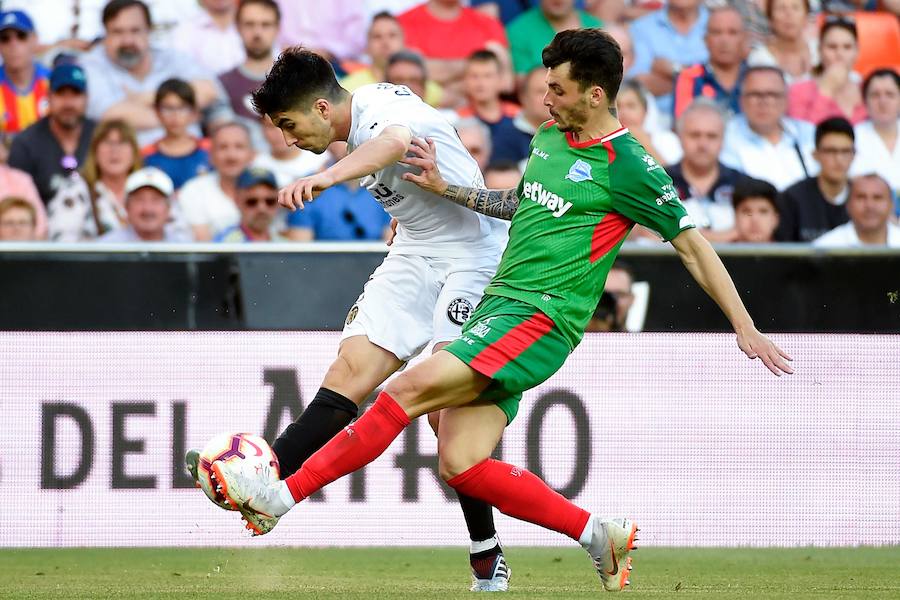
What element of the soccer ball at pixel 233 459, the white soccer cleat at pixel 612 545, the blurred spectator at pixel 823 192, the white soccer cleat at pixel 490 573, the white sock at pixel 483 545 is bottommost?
the white soccer cleat at pixel 490 573

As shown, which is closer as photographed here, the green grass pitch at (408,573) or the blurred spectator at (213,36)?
the green grass pitch at (408,573)

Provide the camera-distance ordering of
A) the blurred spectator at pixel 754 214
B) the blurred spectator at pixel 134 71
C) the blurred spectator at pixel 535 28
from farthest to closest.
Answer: the blurred spectator at pixel 535 28
the blurred spectator at pixel 134 71
the blurred spectator at pixel 754 214

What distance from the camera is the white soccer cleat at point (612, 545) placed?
5.19 meters

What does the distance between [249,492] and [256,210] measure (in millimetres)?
4936

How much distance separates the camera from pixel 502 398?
5281 millimetres

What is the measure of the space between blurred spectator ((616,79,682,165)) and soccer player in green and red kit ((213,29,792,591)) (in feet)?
17.8

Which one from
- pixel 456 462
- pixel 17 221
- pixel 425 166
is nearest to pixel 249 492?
pixel 456 462

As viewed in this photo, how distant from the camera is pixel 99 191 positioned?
978cm

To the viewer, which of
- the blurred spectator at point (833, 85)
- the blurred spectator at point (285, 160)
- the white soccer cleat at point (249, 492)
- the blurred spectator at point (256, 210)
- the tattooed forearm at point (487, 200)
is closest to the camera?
the white soccer cleat at point (249, 492)

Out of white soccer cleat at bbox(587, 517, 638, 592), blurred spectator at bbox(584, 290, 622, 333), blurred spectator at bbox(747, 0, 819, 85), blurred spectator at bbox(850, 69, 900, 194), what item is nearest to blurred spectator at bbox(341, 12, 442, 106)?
blurred spectator at bbox(747, 0, 819, 85)

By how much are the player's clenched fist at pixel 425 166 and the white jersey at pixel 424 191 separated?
0.29ft

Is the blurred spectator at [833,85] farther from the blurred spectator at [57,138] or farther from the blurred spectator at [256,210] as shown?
the blurred spectator at [57,138]

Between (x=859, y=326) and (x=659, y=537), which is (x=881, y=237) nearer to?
→ (x=859, y=326)

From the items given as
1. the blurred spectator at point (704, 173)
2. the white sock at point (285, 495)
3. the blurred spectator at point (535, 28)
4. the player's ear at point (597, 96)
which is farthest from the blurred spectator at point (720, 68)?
the white sock at point (285, 495)
